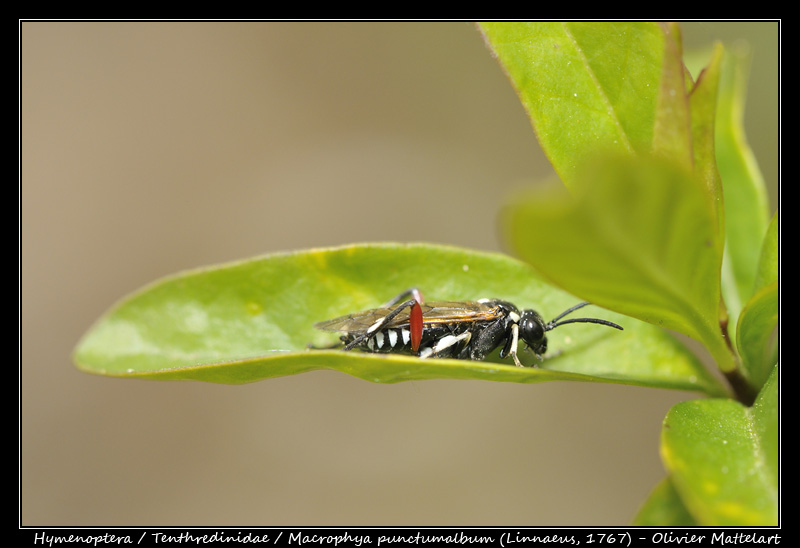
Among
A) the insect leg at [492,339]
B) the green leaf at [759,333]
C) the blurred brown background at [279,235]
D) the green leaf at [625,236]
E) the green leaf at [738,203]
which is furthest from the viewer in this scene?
the blurred brown background at [279,235]

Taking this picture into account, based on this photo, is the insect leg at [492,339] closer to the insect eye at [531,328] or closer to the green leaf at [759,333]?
the insect eye at [531,328]

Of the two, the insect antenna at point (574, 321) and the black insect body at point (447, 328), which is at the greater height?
the insect antenna at point (574, 321)

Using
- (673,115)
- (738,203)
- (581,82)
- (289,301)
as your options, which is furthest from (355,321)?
(738,203)

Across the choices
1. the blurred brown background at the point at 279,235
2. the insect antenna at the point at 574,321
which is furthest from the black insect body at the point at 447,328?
the blurred brown background at the point at 279,235

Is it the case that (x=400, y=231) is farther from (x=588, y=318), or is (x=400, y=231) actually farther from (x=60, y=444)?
(x=588, y=318)

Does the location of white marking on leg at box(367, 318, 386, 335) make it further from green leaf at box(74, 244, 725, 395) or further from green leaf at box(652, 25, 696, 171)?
green leaf at box(652, 25, 696, 171)

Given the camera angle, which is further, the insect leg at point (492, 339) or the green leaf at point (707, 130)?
the insect leg at point (492, 339)
